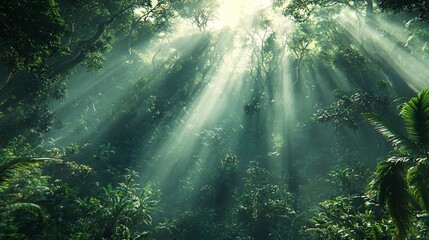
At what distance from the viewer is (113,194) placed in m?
11.3

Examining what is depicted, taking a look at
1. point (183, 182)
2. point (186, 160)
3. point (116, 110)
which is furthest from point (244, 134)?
point (116, 110)

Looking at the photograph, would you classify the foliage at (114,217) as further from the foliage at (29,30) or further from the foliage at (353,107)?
the foliage at (353,107)

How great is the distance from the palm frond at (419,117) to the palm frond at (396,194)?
0.67m

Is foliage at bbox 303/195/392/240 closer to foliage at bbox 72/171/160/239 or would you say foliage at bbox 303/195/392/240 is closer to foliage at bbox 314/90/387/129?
foliage at bbox 72/171/160/239

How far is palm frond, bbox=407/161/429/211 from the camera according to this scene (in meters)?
6.76

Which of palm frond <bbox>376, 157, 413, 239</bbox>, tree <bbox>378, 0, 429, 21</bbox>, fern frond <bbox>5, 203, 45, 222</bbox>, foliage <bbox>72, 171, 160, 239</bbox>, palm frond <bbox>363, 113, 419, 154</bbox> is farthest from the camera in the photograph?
foliage <bbox>72, 171, 160, 239</bbox>

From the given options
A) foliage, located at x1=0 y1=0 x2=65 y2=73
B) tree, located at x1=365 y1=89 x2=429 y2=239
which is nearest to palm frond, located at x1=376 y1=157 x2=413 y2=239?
tree, located at x1=365 y1=89 x2=429 y2=239

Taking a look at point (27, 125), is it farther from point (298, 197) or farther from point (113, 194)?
point (298, 197)

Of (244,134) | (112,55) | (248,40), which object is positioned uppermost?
(112,55)

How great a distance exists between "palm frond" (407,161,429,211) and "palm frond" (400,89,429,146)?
663mm

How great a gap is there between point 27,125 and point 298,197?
17616 millimetres

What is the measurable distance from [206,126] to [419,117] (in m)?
22.7

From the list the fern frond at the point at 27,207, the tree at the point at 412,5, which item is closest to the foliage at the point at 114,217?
the fern frond at the point at 27,207

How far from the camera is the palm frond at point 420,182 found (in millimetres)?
6758
